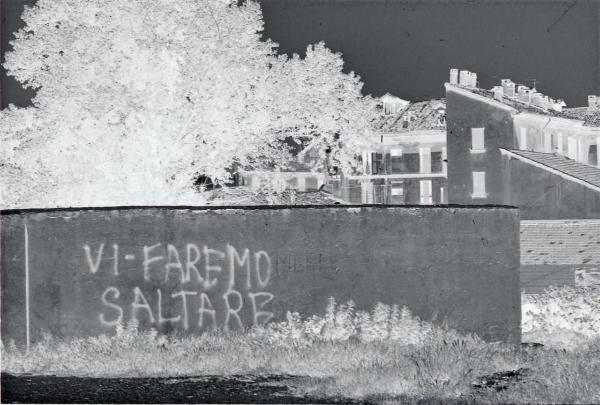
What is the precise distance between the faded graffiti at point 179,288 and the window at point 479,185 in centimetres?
3537

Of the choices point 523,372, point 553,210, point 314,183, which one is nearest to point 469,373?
point 523,372

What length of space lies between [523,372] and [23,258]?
7.11 m

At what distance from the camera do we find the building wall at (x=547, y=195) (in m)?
35.0

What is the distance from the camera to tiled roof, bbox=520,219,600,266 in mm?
22641

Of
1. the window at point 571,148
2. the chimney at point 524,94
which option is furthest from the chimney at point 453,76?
the window at point 571,148

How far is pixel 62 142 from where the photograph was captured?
22.3 m

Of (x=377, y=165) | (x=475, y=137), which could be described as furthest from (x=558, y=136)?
(x=377, y=165)

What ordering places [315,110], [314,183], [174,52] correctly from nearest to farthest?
[174,52] → [315,110] → [314,183]

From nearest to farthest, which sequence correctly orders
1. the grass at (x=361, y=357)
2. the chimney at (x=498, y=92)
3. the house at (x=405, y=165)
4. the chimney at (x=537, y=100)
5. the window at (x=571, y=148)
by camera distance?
1. the grass at (x=361, y=357)
2. the chimney at (x=498, y=92)
3. the chimney at (x=537, y=100)
4. the window at (x=571, y=148)
5. the house at (x=405, y=165)

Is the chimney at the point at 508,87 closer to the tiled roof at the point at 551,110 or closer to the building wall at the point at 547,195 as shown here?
the tiled roof at the point at 551,110


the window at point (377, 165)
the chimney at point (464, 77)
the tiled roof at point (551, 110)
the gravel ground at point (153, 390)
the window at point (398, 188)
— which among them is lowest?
the gravel ground at point (153, 390)

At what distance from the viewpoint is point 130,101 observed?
21828 mm

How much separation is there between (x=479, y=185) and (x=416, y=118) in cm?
1666

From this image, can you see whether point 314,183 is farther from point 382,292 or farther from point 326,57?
point 382,292
